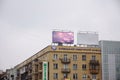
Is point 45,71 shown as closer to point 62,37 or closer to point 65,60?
point 65,60

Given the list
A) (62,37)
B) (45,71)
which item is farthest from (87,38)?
(45,71)

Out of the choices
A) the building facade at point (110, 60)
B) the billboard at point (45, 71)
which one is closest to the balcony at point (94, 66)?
the building facade at point (110, 60)

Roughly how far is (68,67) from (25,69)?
881 inches

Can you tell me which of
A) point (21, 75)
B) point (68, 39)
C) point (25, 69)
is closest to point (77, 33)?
point (68, 39)

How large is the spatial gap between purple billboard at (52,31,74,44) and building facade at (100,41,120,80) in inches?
271

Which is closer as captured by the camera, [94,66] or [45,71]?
[45,71]

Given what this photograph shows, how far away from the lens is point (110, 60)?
7100 cm

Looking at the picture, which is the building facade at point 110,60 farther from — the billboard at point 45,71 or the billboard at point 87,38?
the billboard at point 45,71

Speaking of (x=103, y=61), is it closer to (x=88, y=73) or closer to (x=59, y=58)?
(x=88, y=73)

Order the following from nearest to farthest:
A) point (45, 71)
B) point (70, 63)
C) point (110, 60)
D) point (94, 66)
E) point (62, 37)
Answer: point (45, 71) < point (70, 63) < point (62, 37) < point (110, 60) < point (94, 66)

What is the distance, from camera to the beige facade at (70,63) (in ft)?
226

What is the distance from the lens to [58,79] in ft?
225

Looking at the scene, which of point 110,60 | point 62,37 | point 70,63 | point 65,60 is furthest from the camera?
point 110,60

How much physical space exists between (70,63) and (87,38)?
6724mm
